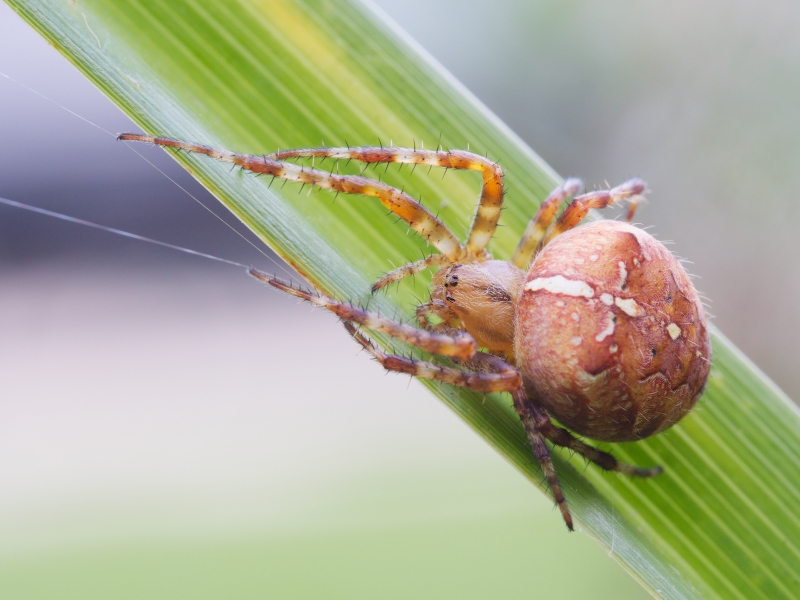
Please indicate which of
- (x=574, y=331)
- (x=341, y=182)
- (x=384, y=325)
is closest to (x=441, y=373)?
(x=384, y=325)

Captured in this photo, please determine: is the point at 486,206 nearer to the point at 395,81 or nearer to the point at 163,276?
the point at 395,81

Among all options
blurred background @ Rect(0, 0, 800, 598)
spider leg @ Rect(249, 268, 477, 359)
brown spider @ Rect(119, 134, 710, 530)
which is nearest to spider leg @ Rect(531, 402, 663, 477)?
brown spider @ Rect(119, 134, 710, 530)

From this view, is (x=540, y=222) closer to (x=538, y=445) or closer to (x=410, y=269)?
(x=410, y=269)

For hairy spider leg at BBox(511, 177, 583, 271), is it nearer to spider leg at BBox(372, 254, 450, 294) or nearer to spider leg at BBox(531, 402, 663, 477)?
spider leg at BBox(372, 254, 450, 294)

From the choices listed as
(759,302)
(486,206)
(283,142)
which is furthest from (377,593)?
(759,302)

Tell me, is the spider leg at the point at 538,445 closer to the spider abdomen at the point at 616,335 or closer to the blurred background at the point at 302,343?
the spider abdomen at the point at 616,335

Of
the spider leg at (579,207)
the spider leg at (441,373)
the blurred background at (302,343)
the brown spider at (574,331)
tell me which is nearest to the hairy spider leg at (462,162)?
the brown spider at (574,331)
